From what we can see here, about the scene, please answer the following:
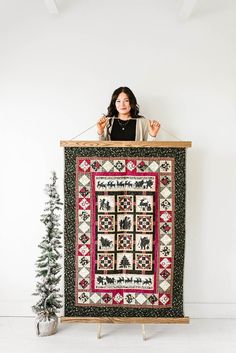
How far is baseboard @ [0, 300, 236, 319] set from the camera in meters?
3.16

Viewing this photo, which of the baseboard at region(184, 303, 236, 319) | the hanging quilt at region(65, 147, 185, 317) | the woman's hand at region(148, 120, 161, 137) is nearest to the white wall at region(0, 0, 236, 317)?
the baseboard at region(184, 303, 236, 319)

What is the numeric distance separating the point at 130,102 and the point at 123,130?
226mm

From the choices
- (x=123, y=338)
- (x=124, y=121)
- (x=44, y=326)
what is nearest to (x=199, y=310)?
(x=123, y=338)

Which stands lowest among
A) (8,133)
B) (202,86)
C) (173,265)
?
(173,265)

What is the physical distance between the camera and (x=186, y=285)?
318cm

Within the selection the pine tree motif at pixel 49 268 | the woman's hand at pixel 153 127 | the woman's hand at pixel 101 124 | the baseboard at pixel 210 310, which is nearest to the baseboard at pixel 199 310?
the baseboard at pixel 210 310

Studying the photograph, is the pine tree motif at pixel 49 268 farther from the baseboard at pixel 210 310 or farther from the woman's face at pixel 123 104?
the baseboard at pixel 210 310

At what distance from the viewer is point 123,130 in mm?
2992

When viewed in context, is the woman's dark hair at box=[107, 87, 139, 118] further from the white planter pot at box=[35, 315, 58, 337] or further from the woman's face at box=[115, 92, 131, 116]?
the white planter pot at box=[35, 315, 58, 337]

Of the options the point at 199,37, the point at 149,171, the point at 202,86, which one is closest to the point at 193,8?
the point at 199,37

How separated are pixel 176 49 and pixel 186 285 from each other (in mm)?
1984

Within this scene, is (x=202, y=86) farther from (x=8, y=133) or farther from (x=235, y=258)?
(x=8, y=133)

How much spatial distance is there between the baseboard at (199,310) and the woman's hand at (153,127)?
147 centimetres

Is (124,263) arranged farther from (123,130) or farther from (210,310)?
(123,130)
